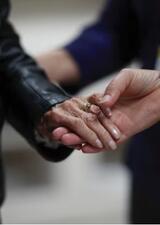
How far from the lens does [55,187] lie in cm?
155

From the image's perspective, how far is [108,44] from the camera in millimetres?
1005

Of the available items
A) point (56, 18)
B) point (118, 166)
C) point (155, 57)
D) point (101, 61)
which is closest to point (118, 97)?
point (155, 57)

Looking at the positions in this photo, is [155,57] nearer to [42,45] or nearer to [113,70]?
[113,70]

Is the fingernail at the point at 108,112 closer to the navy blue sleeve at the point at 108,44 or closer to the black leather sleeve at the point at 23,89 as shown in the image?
the black leather sleeve at the point at 23,89

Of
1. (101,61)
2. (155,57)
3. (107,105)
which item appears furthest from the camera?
(101,61)

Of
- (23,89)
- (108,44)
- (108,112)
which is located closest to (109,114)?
(108,112)

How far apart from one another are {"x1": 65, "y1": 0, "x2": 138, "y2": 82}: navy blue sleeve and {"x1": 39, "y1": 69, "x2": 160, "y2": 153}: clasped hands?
358 mm

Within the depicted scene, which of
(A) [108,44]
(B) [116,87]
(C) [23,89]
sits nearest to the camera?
(B) [116,87]

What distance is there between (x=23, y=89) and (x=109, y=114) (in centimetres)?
15

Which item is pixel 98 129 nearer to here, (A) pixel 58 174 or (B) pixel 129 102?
(B) pixel 129 102

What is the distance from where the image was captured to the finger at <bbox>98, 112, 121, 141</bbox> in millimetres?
589

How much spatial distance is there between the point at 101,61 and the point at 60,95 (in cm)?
36

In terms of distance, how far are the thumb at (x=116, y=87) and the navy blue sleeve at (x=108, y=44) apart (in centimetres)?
41

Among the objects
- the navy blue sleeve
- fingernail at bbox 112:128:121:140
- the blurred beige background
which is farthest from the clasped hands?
the blurred beige background
